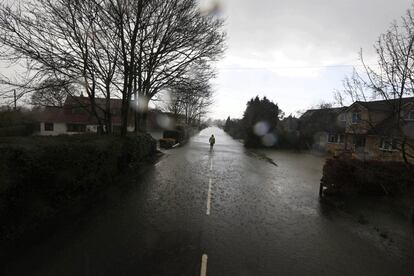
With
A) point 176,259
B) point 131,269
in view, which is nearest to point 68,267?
point 131,269

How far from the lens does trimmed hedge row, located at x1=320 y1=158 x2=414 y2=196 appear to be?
10070 mm

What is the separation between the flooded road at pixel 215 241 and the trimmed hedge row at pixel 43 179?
86 cm

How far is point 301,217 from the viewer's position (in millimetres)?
7641

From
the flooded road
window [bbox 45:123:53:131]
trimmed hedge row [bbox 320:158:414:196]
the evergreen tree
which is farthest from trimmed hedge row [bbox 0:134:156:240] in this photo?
window [bbox 45:123:53:131]

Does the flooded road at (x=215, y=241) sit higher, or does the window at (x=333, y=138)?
the window at (x=333, y=138)

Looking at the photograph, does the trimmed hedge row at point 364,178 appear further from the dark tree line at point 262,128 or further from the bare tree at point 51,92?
the dark tree line at point 262,128

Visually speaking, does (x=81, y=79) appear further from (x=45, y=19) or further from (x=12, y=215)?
(x=12, y=215)

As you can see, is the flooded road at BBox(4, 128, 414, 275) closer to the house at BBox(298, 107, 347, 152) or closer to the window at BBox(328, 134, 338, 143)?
the house at BBox(298, 107, 347, 152)

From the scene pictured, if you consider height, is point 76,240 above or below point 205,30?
below

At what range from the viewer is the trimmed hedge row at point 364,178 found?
1007 cm

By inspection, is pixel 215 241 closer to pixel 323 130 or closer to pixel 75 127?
pixel 323 130

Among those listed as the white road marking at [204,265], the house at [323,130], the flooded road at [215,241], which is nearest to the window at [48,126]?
the flooded road at [215,241]

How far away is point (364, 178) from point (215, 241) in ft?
25.9

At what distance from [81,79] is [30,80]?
220 centimetres
